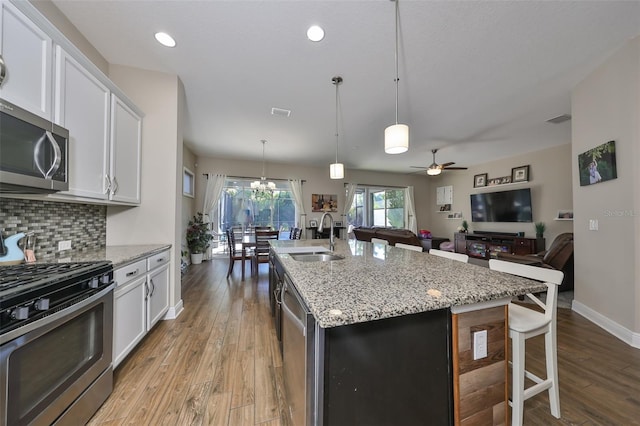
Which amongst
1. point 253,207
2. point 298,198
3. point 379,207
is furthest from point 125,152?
point 379,207

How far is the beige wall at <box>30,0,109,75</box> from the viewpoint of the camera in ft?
5.51

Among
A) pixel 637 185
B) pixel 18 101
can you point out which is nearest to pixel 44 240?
pixel 18 101

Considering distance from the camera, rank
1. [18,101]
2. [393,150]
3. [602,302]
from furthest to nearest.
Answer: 1. [602,302]
2. [393,150]
3. [18,101]

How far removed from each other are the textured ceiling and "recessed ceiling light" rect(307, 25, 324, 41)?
45 mm

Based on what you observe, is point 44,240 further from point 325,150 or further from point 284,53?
point 325,150

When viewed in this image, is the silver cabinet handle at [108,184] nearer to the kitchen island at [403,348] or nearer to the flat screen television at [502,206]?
the kitchen island at [403,348]

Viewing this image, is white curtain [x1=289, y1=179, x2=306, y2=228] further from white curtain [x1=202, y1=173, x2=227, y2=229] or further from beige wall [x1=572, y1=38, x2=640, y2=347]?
beige wall [x1=572, y1=38, x2=640, y2=347]

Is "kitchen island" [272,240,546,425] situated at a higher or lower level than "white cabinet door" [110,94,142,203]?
lower

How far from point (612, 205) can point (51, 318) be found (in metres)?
4.40

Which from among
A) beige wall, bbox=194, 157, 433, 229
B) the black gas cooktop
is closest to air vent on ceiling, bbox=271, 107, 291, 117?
the black gas cooktop

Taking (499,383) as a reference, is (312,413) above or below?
above

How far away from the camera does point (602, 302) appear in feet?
7.73

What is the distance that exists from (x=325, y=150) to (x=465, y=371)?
193 inches

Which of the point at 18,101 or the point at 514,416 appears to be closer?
the point at 514,416
